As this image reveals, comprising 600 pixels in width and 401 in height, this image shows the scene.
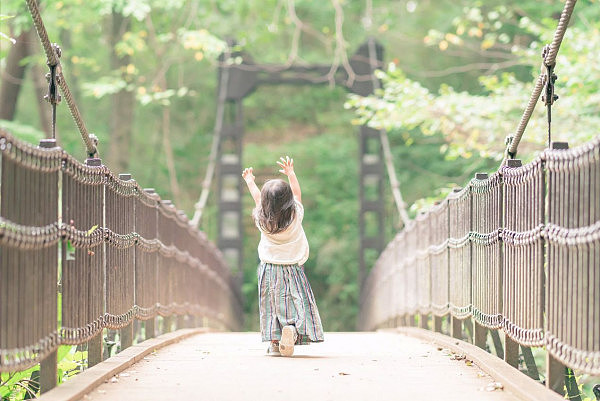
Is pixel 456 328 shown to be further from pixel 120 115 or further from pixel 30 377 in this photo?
pixel 120 115

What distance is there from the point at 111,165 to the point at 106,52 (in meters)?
6.76

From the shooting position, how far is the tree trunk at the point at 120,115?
1962 cm

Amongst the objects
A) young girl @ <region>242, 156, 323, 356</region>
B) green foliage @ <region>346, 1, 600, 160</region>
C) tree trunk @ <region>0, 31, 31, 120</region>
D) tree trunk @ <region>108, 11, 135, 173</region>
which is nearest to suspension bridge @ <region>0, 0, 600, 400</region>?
young girl @ <region>242, 156, 323, 356</region>

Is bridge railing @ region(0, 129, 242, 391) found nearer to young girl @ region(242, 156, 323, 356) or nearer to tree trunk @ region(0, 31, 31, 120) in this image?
young girl @ region(242, 156, 323, 356)

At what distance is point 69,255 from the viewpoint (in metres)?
4.54

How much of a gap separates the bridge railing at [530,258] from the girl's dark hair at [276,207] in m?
1.20

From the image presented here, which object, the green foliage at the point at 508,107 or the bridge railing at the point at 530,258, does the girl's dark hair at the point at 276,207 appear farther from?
the green foliage at the point at 508,107

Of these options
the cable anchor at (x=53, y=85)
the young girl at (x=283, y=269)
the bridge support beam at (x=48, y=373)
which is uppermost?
the cable anchor at (x=53, y=85)

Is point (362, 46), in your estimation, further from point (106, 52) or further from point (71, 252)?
point (71, 252)

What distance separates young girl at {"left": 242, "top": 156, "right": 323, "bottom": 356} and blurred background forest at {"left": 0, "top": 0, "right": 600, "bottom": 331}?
33.6ft

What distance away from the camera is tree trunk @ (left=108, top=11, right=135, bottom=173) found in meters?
19.6

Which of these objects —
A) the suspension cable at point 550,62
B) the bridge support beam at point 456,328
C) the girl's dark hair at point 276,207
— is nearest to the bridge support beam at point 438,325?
the bridge support beam at point 456,328

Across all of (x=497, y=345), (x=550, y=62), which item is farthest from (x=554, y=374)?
(x=497, y=345)

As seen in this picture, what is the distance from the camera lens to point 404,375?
4992mm
